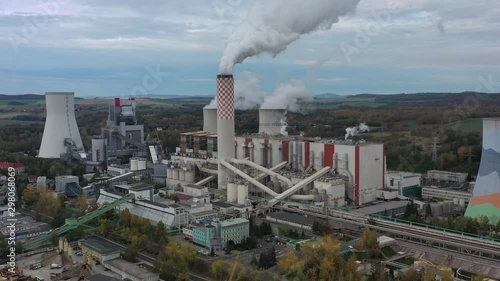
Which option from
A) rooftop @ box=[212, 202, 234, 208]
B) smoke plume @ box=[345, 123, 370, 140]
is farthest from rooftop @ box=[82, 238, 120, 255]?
smoke plume @ box=[345, 123, 370, 140]

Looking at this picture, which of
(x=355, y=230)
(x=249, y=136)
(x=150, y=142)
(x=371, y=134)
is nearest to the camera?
(x=355, y=230)

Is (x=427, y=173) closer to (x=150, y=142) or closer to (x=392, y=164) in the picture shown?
(x=392, y=164)

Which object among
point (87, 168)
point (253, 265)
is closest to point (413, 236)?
point (253, 265)

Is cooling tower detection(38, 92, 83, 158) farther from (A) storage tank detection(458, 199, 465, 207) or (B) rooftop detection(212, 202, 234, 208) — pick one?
(A) storage tank detection(458, 199, 465, 207)

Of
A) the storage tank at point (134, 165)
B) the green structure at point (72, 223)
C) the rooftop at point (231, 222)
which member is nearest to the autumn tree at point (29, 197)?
the green structure at point (72, 223)

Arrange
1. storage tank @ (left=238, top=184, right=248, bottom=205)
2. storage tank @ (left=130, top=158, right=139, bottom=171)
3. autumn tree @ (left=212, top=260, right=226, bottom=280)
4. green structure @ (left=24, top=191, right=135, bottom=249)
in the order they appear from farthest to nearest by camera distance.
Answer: storage tank @ (left=130, top=158, right=139, bottom=171) → storage tank @ (left=238, top=184, right=248, bottom=205) → green structure @ (left=24, top=191, right=135, bottom=249) → autumn tree @ (left=212, top=260, right=226, bottom=280)

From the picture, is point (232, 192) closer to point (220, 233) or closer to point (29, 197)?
point (220, 233)

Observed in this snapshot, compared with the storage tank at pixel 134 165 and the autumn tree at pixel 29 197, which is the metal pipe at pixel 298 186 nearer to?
the storage tank at pixel 134 165
